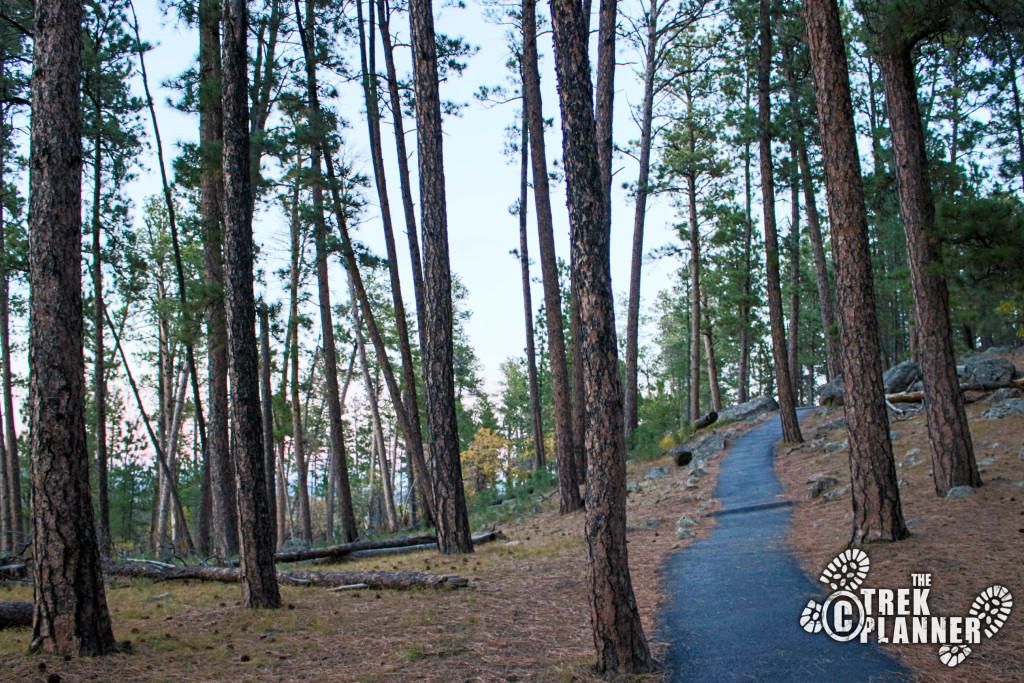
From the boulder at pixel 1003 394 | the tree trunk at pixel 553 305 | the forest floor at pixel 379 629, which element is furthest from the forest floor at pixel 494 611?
the boulder at pixel 1003 394

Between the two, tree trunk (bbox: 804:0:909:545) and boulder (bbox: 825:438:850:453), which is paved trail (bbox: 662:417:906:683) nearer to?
tree trunk (bbox: 804:0:909:545)

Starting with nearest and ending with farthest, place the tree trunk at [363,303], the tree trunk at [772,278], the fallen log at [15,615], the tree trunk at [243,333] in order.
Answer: the fallen log at [15,615] < the tree trunk at [243,333] < the tree trunk at [363,303] < the tree trunk at [772,278]

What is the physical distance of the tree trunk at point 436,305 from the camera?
410 inches

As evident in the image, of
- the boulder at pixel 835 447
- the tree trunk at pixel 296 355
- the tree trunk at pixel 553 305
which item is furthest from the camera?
the tree trunk at pixel 296 355

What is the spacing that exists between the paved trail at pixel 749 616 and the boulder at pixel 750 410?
44.3 feet

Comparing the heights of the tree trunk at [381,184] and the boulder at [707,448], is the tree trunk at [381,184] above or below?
above

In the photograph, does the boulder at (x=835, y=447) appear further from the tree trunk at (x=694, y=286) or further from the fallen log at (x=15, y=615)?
the fallen log at (x=15, y=615)

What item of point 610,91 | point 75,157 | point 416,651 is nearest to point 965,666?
point 416,651

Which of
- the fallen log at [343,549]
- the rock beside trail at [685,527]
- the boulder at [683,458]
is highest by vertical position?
the boulder at [683,458]

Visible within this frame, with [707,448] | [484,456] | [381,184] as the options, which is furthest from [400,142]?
[484,456]

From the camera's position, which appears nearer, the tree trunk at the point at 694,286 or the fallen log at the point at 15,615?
the fallen log at the point at 15,615

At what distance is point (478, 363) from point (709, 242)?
19.2 meters

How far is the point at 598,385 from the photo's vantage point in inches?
192

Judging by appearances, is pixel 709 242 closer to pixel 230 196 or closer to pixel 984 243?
pixel 984 243
